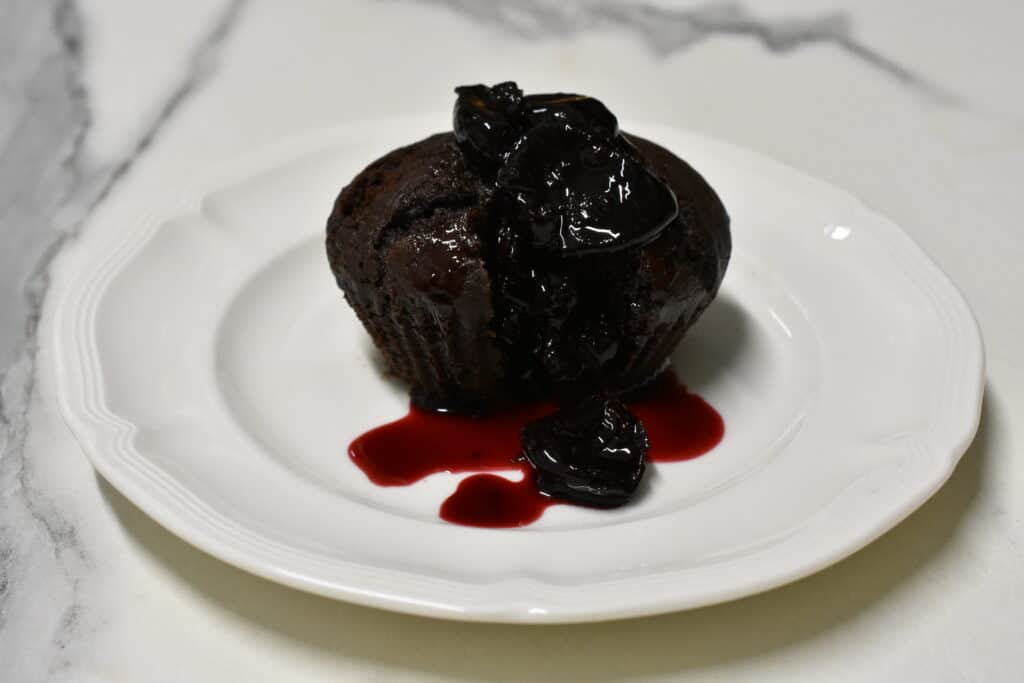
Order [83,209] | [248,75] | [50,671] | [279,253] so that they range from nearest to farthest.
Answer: [50,671]
[279,253]
[83,209]
[248,75]

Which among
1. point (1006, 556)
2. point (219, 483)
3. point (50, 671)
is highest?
point (219, 483)

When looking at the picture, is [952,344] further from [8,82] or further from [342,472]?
[8,82]

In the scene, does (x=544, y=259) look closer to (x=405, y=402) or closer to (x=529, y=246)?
(x=529, y=246)

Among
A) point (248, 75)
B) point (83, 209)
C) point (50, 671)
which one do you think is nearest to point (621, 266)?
point (50, 671)

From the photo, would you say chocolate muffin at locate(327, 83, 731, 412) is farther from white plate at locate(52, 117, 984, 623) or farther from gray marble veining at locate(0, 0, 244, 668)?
gray marble veining at locate(0, 0, 244, 668)

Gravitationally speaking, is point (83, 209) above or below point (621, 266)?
below

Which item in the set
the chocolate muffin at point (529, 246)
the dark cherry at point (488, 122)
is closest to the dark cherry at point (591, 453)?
the chocolate muffin at point (529, 246)

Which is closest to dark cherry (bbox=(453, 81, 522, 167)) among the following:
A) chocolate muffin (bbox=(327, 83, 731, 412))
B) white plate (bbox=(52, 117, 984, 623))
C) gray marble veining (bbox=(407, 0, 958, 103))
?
chocolate muffin (bbox=(327, 83, 731, 412))
